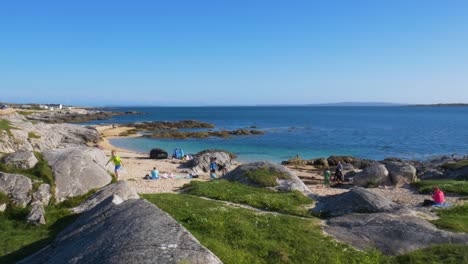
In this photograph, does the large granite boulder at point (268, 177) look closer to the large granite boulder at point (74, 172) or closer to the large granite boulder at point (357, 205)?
the large granite boulder at point (357, 205)

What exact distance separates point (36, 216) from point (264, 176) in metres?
15.7

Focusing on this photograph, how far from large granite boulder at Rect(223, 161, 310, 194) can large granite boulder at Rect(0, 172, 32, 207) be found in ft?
47.2

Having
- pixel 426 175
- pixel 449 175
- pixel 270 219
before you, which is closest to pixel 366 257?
pixel 270 219

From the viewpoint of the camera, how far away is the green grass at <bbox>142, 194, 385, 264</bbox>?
12.5m

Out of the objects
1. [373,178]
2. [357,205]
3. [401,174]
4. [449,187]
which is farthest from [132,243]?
[401,174]

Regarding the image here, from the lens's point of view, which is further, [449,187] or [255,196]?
[449,187]

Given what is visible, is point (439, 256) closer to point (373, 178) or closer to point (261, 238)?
point (261, 238)

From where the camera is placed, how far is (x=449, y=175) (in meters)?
40.3

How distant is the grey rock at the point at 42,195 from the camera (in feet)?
64.9

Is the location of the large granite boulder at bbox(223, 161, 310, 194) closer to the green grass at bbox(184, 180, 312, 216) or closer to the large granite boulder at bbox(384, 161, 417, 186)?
the green grass at bbox(184, 180, 312, 216)

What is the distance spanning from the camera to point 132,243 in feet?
29.2

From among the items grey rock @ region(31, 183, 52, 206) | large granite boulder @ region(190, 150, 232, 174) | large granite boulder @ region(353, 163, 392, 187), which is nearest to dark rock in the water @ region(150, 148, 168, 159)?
large granite boulder @ region(190, 150, 232, 174)

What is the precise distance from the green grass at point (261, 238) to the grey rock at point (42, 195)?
22.1ft

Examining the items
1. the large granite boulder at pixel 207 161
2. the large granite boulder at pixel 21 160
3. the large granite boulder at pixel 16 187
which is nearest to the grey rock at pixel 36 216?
the large granite boulder at pixel 16 187
